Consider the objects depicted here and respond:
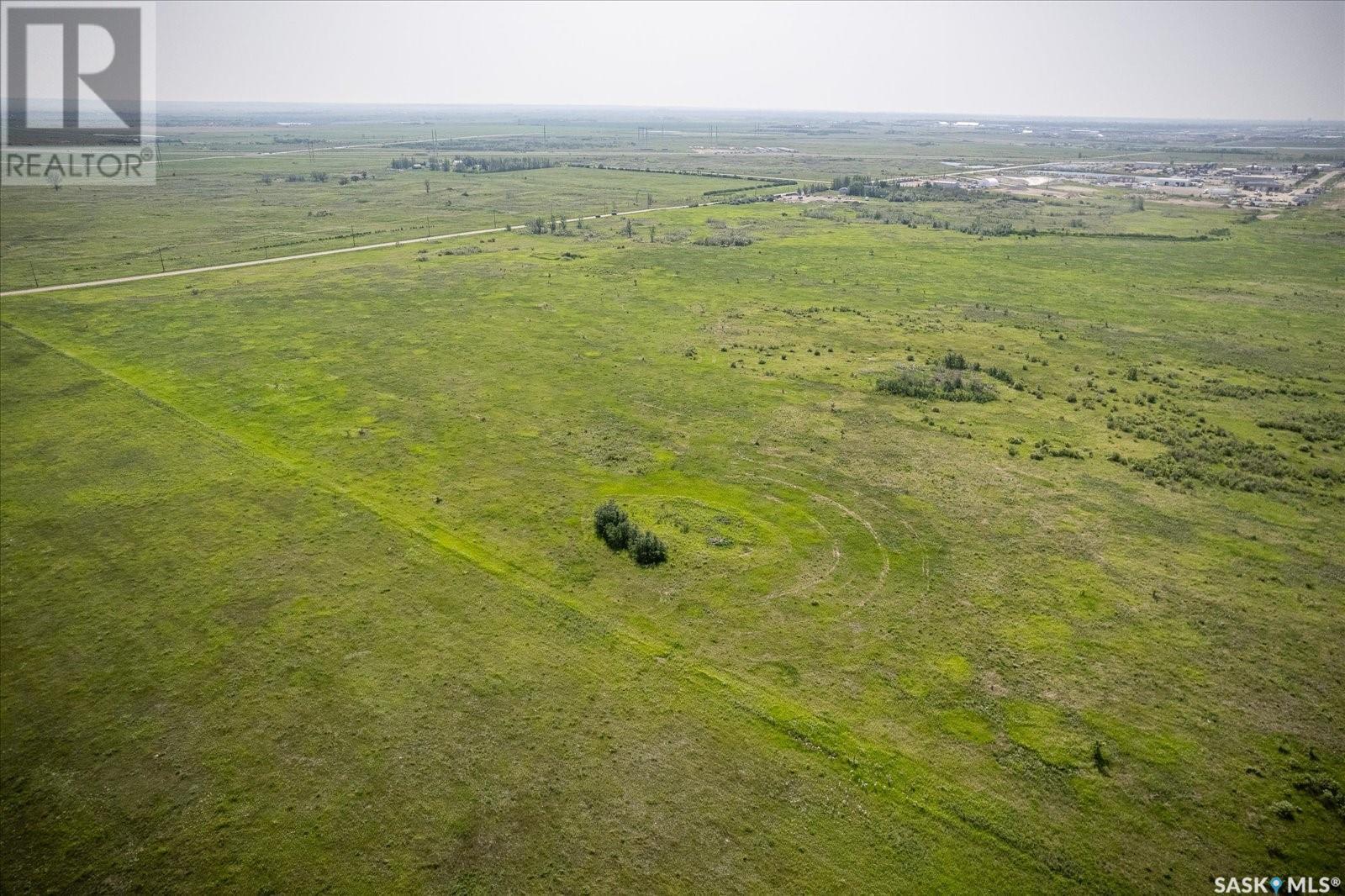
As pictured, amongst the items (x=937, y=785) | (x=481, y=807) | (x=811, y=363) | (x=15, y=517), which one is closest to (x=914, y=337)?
(x=811, y=363)

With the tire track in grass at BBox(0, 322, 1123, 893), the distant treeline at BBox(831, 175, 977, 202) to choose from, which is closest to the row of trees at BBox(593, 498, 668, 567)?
the tire track in grass at BBox(0, 322, 1123, 893)

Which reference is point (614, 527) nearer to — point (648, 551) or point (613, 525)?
point (613, 525)

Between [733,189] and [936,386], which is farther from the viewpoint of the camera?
[733,189]

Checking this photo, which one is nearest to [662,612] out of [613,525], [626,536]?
[626,536]

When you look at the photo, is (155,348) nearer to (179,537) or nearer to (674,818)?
(179,537)

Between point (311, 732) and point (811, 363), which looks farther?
point (811, 363)

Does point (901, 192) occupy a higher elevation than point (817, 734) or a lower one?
higher
